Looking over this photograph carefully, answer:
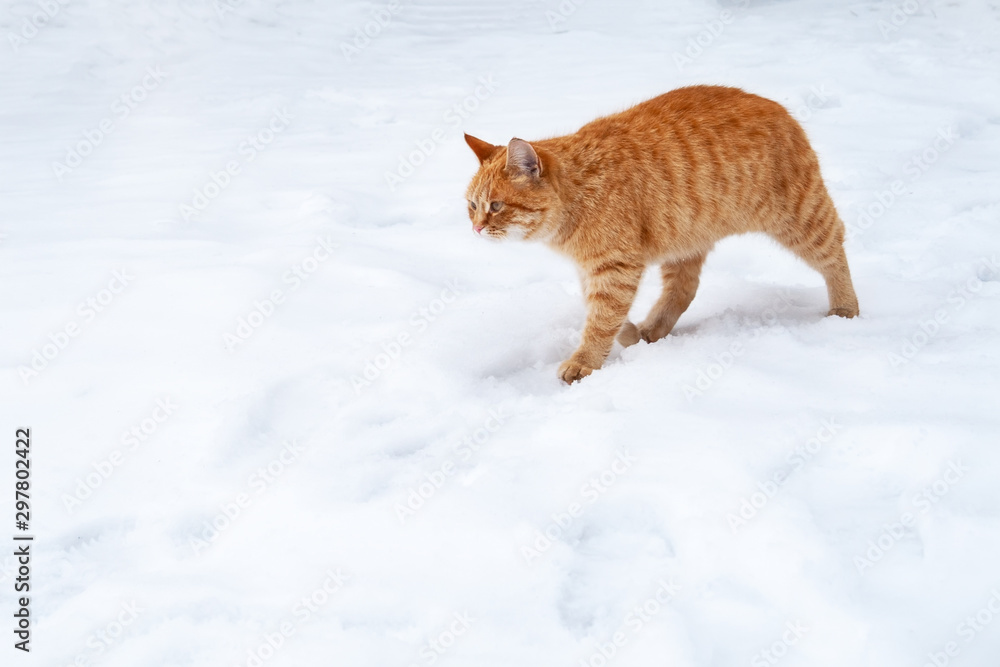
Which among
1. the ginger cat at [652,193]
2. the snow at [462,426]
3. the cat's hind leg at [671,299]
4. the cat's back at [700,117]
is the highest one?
the cat's back at [700,117]

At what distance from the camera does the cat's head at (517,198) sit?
116 inches

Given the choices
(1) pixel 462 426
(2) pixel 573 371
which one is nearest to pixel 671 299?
(2) pixel 573 371

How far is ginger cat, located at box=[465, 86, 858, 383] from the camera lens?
118 inches

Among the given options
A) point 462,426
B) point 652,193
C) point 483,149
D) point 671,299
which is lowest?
point 671,299

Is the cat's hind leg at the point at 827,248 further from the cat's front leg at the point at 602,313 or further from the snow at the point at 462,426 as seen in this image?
the cat's front leg at the point at 602,313

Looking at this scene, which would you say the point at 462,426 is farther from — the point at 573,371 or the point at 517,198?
the point at 517,198

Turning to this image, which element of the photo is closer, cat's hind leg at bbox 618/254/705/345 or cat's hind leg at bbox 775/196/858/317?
cat's hind leg at bbox 775/196/858/317

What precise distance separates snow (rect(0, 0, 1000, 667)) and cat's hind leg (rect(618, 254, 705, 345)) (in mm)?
115

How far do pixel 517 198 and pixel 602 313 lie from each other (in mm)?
527

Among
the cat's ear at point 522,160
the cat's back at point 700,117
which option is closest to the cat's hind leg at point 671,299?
the cat's back at point 700,117

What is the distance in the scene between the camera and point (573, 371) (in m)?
2.98

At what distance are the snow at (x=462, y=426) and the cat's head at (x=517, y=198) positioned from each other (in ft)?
1.37

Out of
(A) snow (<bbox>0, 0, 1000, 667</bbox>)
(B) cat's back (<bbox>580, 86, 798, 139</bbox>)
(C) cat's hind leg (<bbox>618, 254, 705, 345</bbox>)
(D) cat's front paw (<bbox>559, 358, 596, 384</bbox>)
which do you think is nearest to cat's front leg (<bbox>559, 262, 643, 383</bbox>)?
(D) cat's front paw (<bbox>559, 358, 596, 384</bbox>)

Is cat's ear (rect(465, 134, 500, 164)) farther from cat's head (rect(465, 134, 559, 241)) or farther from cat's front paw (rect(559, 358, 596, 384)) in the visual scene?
cat's front paw (rect(559, 358, 596, 384))
